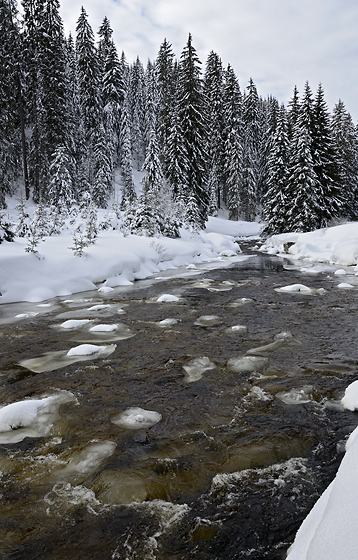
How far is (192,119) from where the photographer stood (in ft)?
98.7

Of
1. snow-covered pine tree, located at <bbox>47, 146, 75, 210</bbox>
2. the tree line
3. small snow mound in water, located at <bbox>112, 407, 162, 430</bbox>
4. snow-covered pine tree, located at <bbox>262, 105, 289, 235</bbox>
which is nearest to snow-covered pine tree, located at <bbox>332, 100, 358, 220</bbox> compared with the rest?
the tree line

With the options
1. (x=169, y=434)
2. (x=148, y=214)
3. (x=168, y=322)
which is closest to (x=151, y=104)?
(x=148, y=214)

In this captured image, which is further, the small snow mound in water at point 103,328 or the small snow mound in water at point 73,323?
the small snow mound in water at point 73,323

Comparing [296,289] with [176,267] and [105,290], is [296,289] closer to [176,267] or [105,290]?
[105,290]

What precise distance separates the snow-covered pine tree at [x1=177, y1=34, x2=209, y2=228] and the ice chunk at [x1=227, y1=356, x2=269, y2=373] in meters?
24.9

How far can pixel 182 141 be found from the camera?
28922mm

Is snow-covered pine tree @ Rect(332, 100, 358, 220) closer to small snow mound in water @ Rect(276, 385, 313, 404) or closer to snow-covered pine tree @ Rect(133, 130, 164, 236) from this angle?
snow-covered pine tree @ Rect(133, 130, 164, 236)

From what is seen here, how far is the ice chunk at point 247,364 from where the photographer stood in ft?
15.2

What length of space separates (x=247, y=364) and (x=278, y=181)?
2748 centimetres

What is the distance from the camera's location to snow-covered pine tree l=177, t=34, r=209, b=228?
29547mm

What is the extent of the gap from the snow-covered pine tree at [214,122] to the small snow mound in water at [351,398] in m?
41.3

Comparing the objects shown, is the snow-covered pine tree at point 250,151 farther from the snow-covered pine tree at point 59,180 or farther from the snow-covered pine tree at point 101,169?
the snow-covered pine tree at point 59,180

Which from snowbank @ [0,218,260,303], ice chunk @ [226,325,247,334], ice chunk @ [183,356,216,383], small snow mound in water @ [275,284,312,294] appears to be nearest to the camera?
ice chunk @ [183,356,216,383]

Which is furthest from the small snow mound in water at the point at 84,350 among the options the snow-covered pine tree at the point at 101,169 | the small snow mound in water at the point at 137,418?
the snow-covered pine tree at the point at 101,169
